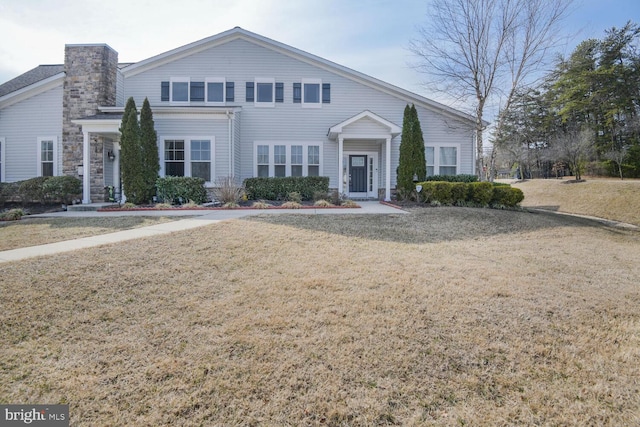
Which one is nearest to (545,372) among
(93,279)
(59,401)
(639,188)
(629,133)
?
(59,401)

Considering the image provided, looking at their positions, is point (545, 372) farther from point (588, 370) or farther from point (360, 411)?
point (360, 411)

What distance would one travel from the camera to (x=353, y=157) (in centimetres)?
1639

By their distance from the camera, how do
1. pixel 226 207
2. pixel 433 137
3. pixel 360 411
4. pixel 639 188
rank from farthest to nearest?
pixel 639 188, pixel 433 137, pixel 226 207, pixel 360 411

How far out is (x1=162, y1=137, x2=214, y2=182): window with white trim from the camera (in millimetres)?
14031

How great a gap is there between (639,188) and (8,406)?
82.5 feet

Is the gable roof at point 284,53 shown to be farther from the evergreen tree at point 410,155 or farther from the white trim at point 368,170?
the white trim at point 368,170

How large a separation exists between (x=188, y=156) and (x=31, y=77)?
419 inches

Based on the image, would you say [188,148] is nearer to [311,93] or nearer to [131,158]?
[131,158]

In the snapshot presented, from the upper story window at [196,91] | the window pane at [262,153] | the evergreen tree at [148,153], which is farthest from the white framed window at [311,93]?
the evergreen tree at [148,153]

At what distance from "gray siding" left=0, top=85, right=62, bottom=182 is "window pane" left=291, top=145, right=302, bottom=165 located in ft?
32.7

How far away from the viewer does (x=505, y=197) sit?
11711 mm

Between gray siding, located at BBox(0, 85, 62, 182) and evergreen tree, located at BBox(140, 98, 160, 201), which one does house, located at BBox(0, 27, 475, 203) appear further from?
evergreen tree, located at BBox(140, 98, 160, 201)

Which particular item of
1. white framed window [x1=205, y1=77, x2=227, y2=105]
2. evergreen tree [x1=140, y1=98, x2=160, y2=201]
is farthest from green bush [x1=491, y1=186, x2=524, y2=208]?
evergreen tree [x1=140, y1=98, x2=160, y2=201]

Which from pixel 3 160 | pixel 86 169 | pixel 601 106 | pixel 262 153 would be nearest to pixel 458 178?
pixel 262 153
